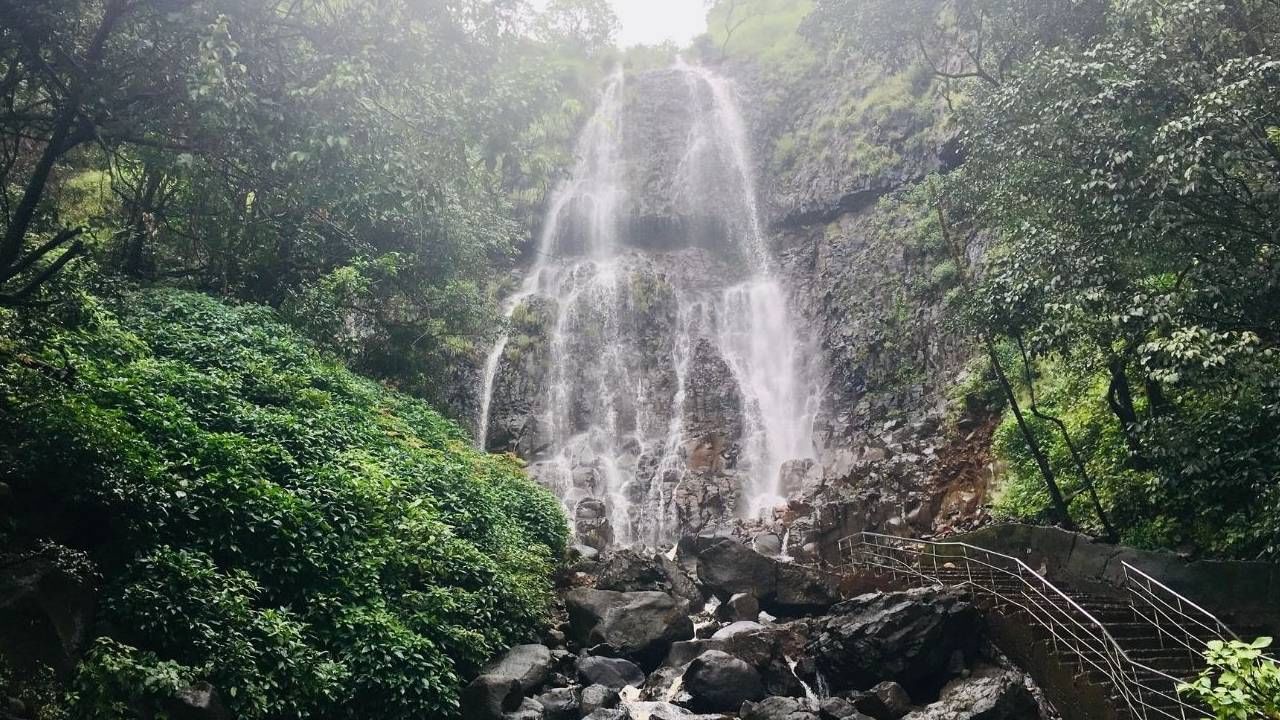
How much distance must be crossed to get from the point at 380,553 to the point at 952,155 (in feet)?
73.2

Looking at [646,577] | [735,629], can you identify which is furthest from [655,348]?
[735,629]

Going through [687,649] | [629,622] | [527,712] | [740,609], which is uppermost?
[740,609]

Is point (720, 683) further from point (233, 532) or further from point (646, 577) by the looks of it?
point (233, 532)

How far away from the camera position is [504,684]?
905 centimetres

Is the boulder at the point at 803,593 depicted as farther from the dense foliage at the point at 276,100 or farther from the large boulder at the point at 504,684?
the dense foliage at the point at 276,100

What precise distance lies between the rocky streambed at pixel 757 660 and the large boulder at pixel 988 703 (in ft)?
0.06

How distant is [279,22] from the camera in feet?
24.2

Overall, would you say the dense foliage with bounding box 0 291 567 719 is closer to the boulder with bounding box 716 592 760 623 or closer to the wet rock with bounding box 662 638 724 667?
the wet rock with bounding box 662 638 724 667

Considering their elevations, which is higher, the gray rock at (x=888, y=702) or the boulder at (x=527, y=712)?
the gray rock at (x=888, y=702)

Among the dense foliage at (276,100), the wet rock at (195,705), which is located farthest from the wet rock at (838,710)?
the dense foliage at (276,100)

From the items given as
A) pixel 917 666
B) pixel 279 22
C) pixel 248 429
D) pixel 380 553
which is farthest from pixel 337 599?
pixel 917 666

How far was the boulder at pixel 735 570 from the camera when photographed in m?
14.7

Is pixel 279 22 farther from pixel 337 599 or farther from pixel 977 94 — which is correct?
pixel 977 94

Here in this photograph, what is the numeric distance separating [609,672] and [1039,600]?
6.27 m
